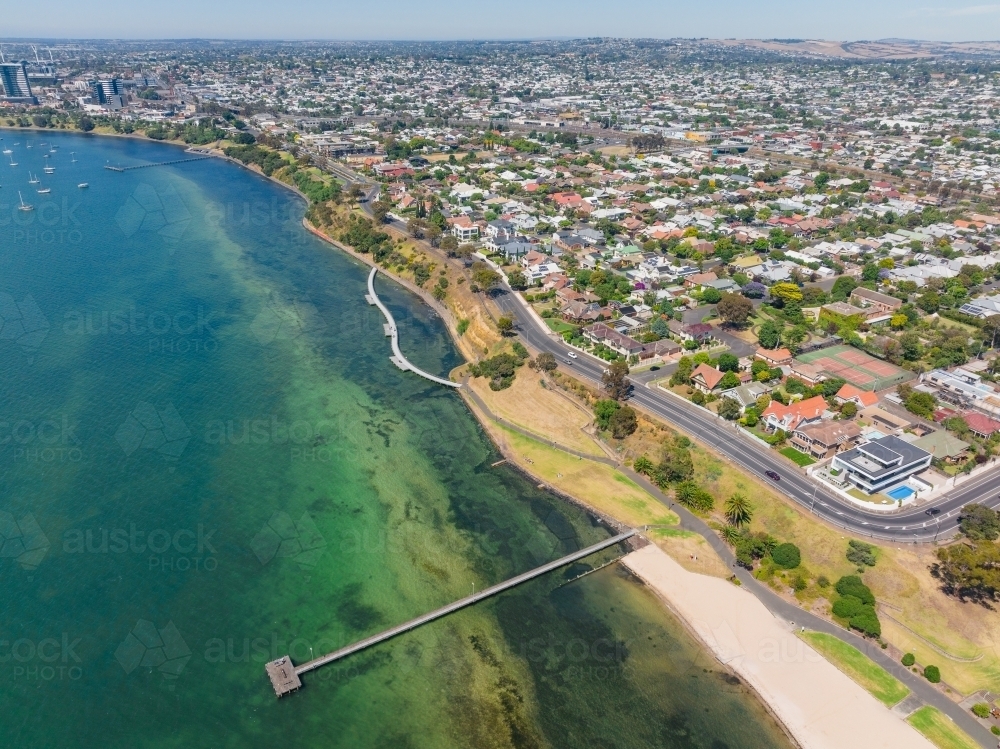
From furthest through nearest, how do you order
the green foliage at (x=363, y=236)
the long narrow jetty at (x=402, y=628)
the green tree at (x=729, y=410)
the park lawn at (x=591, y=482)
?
1. the green foliage at (x=363, y=236)
2. the green tree at (x=729, y=410)
3. the park lawn at (x=591, y=482)
4. the long narrow jetty at (x=402, y=628)

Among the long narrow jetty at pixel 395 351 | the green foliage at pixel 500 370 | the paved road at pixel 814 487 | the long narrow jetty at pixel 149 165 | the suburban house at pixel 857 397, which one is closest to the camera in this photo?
the paved road at pixel 814 487

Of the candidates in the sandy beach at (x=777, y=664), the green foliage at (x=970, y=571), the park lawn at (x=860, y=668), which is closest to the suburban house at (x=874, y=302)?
the green foliage at (x=970, y=571)

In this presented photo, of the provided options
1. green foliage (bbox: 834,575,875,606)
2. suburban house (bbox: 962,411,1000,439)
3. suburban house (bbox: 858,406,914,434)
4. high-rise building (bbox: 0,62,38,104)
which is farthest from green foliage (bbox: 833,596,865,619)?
high-rise building (bbox: 0,62,38,104)

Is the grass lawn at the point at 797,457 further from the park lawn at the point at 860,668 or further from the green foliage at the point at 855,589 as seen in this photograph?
the park lawn at the point at 860,668

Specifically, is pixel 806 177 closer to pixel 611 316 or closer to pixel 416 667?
pixel 611 316

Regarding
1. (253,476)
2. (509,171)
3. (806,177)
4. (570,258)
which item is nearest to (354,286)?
(570,258)

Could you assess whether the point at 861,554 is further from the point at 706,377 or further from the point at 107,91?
the point at 107,91
